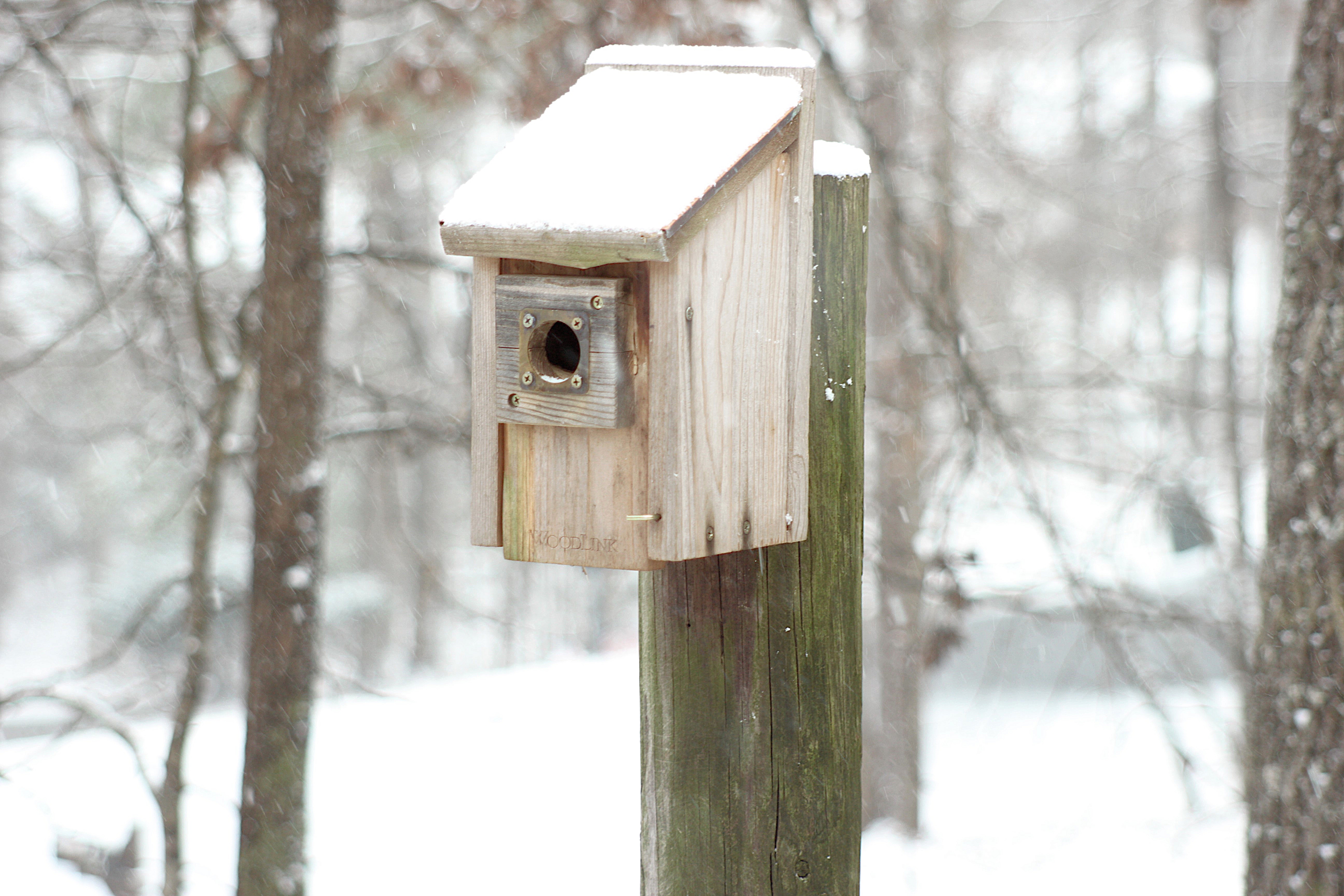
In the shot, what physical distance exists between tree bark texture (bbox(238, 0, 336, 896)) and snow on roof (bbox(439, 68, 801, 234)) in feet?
6.26

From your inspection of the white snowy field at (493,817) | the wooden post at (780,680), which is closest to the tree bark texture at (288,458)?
the white snowy field at (493,817)

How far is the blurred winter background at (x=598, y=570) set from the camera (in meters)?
4.29

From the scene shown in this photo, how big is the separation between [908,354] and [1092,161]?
799cm

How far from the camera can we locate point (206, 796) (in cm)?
586

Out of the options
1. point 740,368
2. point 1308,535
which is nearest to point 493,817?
point 1308,535

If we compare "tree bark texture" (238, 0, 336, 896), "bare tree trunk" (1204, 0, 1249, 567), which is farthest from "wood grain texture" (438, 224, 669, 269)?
"bare tree trunk" (1204, 0, 1249, 567)

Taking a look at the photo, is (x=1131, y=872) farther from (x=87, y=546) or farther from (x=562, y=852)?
(x=87, y=546)

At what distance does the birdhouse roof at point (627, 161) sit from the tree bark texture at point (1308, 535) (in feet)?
6.84

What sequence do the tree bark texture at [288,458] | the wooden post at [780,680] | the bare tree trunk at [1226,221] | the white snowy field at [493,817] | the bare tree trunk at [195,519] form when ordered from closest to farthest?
the wooden post at [780,680] < the bare tree trunk at [195,519] < the tree bark texture at [288,458] < the white snowy field at [493,817] < the bare tree trunk at [1226,221]

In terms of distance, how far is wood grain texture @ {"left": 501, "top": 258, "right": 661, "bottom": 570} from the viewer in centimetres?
172

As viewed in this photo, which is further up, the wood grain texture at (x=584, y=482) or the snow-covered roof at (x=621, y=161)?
the snow-covered roof at (x=621, y=161)

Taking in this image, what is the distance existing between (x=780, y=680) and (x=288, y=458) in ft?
7.57

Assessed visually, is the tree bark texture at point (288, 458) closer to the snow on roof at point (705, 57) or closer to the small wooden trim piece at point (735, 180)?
the snow on roof at point (705, 57)

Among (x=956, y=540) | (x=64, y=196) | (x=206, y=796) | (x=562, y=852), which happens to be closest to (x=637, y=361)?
(x=562, y=852)
